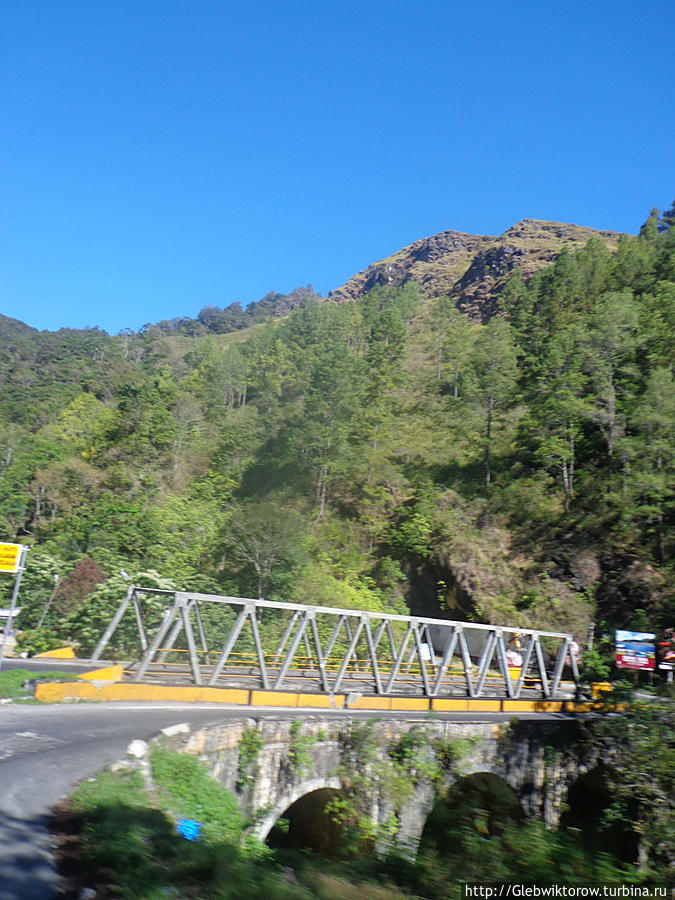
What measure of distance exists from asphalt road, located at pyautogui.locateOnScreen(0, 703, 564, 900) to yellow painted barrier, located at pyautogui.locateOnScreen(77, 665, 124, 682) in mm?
1471

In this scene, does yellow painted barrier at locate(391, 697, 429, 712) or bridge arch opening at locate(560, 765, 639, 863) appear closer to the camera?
bridge arch opening at locate(560, 765, 639, 863)

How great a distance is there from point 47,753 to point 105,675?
590cm

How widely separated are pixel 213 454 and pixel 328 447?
39.5 feet

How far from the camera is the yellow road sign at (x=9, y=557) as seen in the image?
1192 cm

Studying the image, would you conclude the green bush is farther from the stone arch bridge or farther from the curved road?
the curved road

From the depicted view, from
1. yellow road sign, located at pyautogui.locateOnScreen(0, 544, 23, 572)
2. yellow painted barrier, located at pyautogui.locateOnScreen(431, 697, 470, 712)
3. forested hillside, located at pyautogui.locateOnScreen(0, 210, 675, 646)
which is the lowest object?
yellow painted barrier, located at pyautogui.locateOnScreen(431, 697, 470, 712)

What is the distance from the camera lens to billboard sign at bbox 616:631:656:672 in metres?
21.2

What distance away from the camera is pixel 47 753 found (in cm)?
796

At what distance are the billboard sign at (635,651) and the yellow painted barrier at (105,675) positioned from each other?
1702 centimetres

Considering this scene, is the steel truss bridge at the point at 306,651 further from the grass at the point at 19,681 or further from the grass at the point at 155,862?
the grass at the point at 155,862

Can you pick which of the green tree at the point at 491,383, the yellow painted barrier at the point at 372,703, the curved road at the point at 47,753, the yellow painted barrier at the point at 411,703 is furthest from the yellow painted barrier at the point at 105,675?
the green tree at the point at 491,383

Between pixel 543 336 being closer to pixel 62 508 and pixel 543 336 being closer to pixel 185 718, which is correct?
pixel 62 508

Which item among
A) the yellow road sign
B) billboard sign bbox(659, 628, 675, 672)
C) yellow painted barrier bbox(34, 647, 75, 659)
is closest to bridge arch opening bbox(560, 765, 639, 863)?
billboard sign bbox(659, 628, 675, 672)

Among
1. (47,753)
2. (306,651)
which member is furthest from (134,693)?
(306,651)
